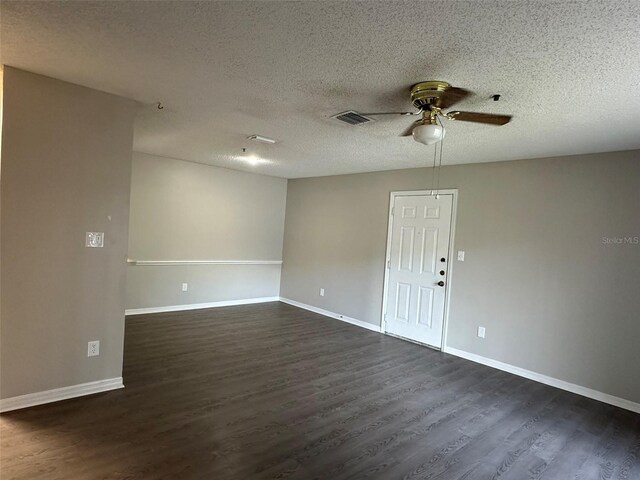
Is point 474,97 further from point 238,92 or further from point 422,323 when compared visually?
point 422,323

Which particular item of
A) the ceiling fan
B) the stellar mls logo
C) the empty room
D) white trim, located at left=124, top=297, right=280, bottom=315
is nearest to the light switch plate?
the empty room

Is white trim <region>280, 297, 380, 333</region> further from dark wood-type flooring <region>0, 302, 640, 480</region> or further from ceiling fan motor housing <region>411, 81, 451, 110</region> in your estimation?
ceiling fan motor housing <region>411, 81, 451, 110</region>

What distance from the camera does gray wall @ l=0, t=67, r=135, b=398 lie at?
256 cm

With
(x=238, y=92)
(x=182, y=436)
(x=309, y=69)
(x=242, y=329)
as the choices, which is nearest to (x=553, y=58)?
(x=309, y=69)

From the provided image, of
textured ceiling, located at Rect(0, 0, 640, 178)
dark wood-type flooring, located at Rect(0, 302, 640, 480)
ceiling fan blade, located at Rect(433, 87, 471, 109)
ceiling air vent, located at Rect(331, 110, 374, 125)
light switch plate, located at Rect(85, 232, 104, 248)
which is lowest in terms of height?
dark wood-type flooring, located at Rect(0, 302, 640, 480)

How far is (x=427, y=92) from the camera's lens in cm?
230

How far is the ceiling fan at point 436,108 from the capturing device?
2.24m

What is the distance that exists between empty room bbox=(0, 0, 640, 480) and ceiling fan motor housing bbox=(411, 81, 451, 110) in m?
0.01

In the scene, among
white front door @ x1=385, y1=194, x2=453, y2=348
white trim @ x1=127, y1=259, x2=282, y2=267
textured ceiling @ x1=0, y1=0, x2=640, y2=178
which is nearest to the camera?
textured ceiling @ x1=0, y1=0, x2=640, y2=178

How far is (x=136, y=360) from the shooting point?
12.1 feet

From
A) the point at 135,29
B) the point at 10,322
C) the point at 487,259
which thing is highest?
the point at 135,29

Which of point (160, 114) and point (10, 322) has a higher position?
point (160, 114)

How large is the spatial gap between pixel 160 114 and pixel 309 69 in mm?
1804

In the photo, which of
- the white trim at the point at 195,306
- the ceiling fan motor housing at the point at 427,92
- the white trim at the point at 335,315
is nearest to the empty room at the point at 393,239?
the ceiling fan motor housing at the point at 427,92
